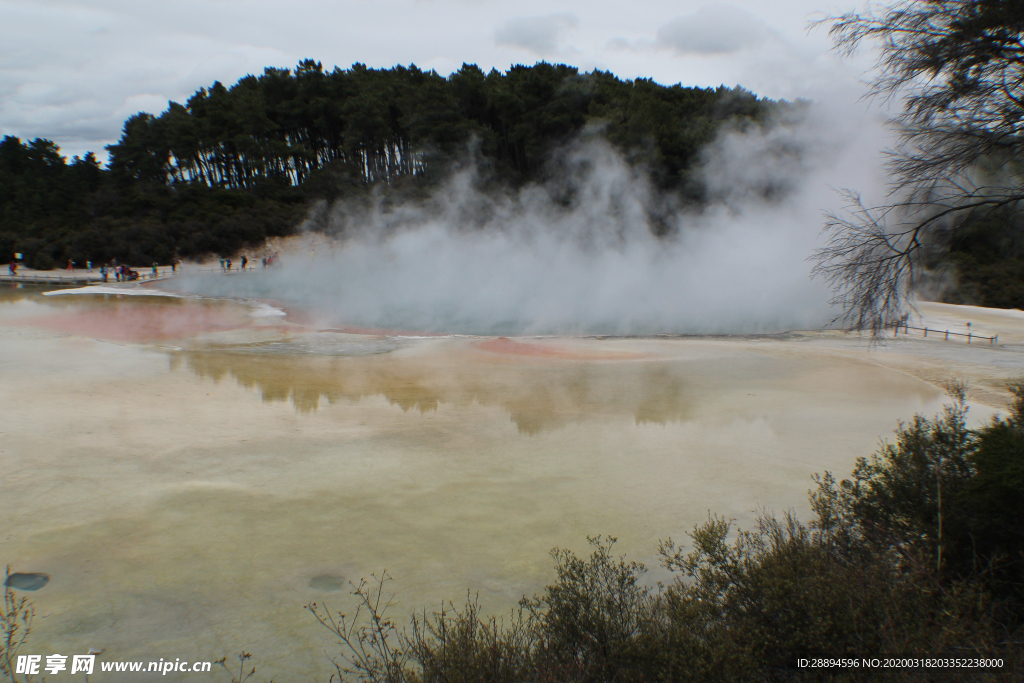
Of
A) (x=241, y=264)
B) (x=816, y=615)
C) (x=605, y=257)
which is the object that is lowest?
(x=816, y=615)

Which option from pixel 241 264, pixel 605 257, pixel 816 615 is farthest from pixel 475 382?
pixel 241 264

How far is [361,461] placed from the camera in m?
7.13

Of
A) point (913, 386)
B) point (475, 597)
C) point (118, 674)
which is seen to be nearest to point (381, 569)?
point (475, 597)

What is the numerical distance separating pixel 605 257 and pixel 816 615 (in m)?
22.8

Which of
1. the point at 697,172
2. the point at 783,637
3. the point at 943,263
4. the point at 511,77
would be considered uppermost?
the point at 511,77

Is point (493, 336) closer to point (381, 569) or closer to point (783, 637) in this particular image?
point (381, 569)

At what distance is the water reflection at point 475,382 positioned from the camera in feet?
30.8

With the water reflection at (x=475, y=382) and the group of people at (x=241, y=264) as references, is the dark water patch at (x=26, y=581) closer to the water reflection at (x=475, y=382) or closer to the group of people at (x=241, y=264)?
the water reflection at (x=475, y=382)

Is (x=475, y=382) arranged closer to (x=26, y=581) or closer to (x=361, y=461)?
(x=361, y=461)

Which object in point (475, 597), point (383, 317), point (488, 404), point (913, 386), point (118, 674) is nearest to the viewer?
point (118, 674)

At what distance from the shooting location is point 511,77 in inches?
1628

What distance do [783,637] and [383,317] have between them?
1707cm

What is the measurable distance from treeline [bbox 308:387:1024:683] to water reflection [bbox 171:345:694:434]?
14.6 ft

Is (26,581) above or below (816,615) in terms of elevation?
below
